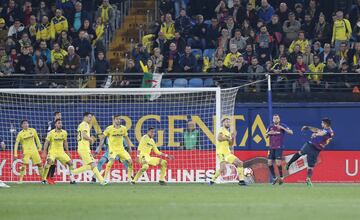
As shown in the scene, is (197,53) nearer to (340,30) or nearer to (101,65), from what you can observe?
(101,65)

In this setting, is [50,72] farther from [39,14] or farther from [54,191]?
[54,191]

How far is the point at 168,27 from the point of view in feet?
109

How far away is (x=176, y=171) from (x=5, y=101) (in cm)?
542

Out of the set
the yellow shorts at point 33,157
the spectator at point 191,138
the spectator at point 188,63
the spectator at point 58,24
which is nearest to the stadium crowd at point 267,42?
the spectator at point 188,63

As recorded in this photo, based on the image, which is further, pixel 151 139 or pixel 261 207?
pixel 151 139

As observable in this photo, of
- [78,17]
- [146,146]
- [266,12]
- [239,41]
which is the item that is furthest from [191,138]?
[78,17]

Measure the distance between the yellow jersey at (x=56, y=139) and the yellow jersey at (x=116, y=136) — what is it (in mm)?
1203

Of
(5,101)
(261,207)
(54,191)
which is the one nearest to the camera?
(261,207)

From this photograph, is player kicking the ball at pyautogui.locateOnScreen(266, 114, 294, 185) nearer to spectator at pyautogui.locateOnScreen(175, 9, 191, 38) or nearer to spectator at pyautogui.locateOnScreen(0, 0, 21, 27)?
spectator at pyautogui.locateOnScreen(175, 9, 191, 38)

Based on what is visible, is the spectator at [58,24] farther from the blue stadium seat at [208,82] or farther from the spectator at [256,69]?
the spectator at [256,69]

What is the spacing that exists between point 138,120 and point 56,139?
3.39 m

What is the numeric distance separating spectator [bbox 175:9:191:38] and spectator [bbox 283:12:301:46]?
A: 3034mm

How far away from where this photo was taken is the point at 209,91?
30266 millimetres

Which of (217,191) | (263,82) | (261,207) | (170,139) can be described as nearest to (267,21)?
(263,82)
